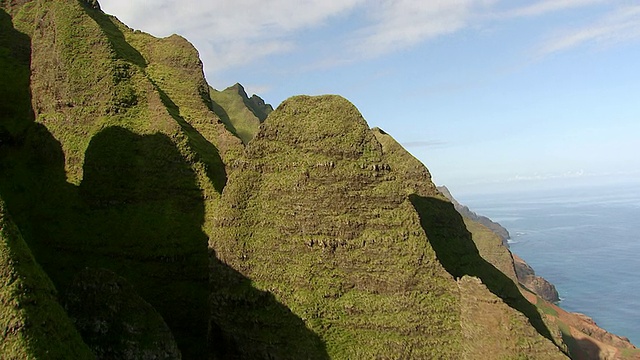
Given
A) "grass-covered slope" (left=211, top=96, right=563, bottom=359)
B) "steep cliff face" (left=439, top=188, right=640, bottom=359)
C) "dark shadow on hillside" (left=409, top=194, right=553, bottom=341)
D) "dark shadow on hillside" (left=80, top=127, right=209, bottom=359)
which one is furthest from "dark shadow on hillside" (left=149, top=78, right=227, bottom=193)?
"steep cliff face" (left=439, top=188, right=640, bottom=359)

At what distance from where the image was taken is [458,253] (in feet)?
85.6

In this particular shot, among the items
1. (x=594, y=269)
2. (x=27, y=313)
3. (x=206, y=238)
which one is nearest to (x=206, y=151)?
(x=206, y=238)

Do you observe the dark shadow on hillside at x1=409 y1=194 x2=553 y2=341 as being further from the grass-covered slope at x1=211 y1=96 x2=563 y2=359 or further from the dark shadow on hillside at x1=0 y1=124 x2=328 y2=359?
the dark shadow on hillside at x1=0 y1=124 x2=328 y2=359

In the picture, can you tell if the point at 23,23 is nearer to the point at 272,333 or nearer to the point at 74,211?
the point at 74,211

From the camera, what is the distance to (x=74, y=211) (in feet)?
74.1

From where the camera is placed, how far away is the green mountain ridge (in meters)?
16.1

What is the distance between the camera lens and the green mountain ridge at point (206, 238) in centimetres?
1608

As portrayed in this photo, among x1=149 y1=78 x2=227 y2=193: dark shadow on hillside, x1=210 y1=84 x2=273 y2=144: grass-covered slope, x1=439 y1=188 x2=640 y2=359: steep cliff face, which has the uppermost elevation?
x1=210 y1=84 x2=273 y2=144: grass-covered slope

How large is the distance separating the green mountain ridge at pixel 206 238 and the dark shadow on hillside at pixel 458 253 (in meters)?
0.17

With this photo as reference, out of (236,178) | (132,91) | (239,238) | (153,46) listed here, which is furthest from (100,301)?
(153,46)

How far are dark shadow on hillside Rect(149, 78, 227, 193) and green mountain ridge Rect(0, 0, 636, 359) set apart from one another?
0.50ft

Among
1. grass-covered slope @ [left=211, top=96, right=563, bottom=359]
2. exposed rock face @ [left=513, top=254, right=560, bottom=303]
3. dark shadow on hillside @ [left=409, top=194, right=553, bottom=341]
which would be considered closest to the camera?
grass-covered slope @ [left=211, top=96, right=563, bottom=359]

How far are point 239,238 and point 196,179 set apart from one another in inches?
233

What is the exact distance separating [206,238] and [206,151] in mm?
5456
